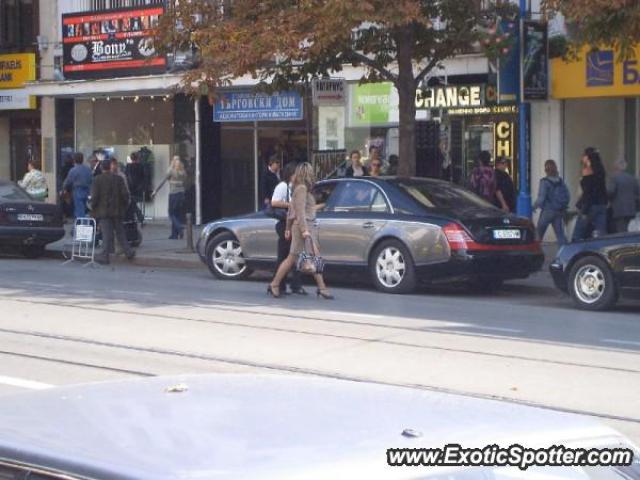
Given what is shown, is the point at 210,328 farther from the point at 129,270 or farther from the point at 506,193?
the point at 506,193

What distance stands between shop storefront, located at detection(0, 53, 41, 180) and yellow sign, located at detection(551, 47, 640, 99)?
1451 cm

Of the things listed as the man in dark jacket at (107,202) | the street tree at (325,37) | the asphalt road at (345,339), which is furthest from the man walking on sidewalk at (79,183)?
the asphalt road at (345,339)

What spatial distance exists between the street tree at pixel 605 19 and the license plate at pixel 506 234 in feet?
9.96

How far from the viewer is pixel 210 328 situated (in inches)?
489

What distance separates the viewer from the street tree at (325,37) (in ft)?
56.1

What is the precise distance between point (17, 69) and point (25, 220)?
32.0ft

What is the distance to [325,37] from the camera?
1705 cm

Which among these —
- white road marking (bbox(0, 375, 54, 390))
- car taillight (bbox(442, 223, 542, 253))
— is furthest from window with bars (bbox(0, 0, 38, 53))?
white road marking (bbox(0, 375, 54, 390))

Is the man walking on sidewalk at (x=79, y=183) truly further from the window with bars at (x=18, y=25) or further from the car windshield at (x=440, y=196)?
the car windshield at (x=440, y=196)

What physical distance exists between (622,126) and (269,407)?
66.8ft

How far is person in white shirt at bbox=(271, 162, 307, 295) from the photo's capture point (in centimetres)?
1528

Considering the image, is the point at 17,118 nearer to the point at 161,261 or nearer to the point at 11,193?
the point at 11,193

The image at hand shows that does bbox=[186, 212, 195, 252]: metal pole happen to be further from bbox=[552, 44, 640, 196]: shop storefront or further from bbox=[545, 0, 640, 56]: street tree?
bbox=[545, 0, 640, 56]: street tree

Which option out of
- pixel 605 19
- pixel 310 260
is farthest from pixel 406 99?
pixel 310 260
